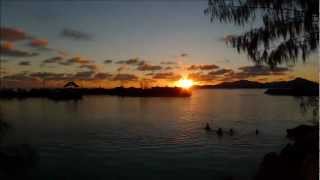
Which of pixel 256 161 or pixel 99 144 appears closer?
pixel 256 161

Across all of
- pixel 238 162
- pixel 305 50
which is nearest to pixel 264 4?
pixel 305 50

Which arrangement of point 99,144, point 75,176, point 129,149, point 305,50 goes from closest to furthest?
point 305,50
point 75,176
point 129,149
point 99,144

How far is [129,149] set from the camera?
35.3 m

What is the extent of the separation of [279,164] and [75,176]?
43.8 ft

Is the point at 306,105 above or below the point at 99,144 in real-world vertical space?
above

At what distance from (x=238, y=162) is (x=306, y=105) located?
1641 centimetres

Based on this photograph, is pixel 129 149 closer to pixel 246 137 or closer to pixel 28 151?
pixel 28 151

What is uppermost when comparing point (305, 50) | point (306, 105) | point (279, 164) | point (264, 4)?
point (264, 4)

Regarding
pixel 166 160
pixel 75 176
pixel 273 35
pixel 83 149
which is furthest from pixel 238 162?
pixel 273 35

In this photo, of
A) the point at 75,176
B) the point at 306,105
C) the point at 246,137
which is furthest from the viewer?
the point at 246,137

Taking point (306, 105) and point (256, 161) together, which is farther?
point (256, 161)

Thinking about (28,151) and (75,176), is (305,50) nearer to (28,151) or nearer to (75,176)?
(75,176)

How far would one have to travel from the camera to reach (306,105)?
1352 cm

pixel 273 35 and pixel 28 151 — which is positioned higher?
pixel 273 35
